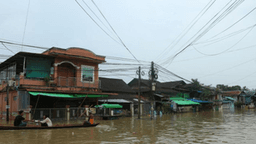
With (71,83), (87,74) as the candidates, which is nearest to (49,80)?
(71,83)

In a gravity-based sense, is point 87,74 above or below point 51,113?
above

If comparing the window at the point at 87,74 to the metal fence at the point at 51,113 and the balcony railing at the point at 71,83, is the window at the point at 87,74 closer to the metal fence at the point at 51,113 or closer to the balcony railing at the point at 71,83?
the balcony railing at the point at 71,83

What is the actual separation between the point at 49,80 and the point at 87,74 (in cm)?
487

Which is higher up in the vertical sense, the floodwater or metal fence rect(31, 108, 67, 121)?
metal fence rect(31, 108, 67, 121)

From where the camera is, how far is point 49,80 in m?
23.2

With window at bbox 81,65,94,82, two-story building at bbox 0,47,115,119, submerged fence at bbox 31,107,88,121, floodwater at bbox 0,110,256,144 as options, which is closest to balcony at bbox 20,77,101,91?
two-story building at bbox 0,47,115,119

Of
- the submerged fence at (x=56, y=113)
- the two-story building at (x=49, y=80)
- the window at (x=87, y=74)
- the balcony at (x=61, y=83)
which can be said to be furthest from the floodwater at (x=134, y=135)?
the window at (x=87, y=74)

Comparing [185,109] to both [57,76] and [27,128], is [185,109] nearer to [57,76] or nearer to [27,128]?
[57,76]

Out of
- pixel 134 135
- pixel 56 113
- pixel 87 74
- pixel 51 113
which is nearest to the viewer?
pixel 134 135

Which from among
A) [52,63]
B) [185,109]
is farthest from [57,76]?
[185,109]

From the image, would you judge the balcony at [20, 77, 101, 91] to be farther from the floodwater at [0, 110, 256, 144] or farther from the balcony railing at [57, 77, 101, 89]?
the floodwater at [0, 110, 256, 144]

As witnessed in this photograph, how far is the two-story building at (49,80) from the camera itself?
21.2 metres

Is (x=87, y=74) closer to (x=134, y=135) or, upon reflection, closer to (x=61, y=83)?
(x=61, y=83)

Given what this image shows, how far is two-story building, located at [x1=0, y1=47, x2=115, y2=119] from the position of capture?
21.2 m
